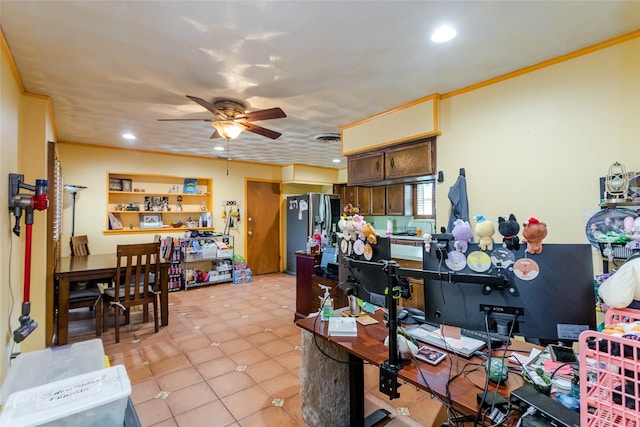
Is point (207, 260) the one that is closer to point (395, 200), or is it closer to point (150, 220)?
point (150, 220)

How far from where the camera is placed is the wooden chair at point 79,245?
4307 millimetres

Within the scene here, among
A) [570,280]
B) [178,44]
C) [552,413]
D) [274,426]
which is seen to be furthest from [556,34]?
[274,426]

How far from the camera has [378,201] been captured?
5.59m

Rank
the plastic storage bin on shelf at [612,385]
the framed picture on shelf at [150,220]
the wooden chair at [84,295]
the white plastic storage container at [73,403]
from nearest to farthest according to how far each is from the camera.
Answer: the plastic storage bin on shelf at [612,385], the white plastic storage container at [73,403], the wooden chair at [84,295], the framed picture on shelf at [150,220]

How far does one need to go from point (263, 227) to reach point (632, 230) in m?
5.83

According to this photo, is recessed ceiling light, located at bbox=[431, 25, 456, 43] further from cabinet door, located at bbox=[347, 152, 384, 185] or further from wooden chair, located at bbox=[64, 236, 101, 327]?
wooden chair, located at bbox=[64, 236, 101, 327]

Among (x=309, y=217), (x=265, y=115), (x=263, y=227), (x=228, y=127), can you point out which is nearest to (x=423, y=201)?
(x=309, y=217)

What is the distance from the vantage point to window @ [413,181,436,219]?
4.69 metres

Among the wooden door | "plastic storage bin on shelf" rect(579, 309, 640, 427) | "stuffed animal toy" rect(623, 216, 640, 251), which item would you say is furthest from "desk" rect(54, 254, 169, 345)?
"stuffed animal toy" rect(623, 216, 640, 251)

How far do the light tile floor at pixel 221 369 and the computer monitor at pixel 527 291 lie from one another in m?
1.28

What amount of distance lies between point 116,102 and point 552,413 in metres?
3.81

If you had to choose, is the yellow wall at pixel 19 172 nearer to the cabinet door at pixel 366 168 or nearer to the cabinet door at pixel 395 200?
the cabinet door at pixel 366 168

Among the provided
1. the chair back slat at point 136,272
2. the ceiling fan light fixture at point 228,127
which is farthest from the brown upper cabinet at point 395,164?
the chair back slat at point 136,272

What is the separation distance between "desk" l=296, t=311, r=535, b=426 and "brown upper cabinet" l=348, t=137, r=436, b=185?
169 centimetres
